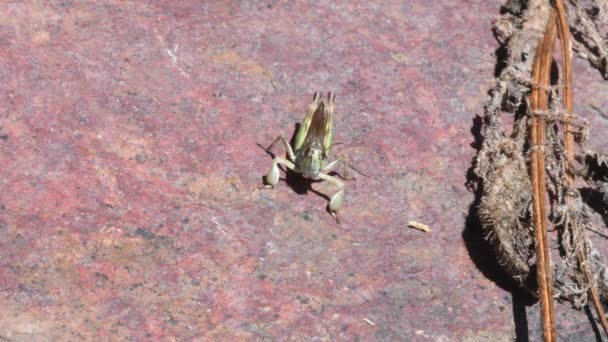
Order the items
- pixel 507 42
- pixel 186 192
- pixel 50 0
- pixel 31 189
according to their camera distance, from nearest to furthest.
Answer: pixel 31 189
pixel 186 192
pixel 50 0
pixel 507 42

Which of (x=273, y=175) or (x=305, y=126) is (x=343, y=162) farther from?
(x=273, y=175)

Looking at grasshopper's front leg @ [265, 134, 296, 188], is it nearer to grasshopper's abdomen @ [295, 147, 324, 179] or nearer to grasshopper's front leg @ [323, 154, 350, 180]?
grasshopper's abdomen @ [295, 147, 324, 179]

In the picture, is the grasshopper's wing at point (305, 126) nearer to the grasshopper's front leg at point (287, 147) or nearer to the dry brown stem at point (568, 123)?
the grasshopper's front leg at point (287, 147)

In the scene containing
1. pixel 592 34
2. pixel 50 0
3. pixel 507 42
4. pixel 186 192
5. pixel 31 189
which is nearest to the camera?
pixel 31 189

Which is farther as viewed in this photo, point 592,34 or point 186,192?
point 592,34

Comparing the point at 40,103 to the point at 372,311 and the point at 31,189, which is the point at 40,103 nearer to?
the point at 31,189

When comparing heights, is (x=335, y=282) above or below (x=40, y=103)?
below

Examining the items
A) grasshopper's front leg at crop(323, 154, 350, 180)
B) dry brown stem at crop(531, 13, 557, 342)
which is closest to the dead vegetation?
dry brown stem at crop(531, 13, 557, 342)

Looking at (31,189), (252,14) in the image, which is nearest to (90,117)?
(31,189)
